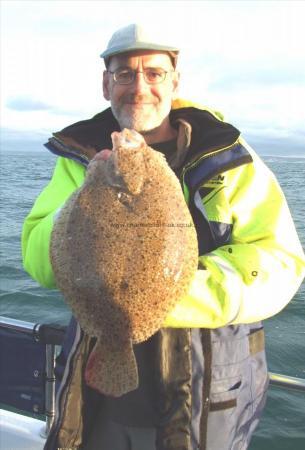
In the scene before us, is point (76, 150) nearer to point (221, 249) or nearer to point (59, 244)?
point (59, 244)

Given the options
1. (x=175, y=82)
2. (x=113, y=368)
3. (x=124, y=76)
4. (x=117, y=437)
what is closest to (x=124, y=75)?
(x=124, y=76)

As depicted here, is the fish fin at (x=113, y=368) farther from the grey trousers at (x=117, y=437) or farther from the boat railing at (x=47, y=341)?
the boat railing at (x=47, y=341)

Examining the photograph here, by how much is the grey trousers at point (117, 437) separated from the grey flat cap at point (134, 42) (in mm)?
2289

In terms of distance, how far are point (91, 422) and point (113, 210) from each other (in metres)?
1.49

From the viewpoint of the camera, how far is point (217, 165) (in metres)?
2.88

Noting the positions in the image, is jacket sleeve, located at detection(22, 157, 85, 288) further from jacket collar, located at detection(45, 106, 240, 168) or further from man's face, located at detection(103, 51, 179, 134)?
man's face, located at detection(103, 51, 179, 134)

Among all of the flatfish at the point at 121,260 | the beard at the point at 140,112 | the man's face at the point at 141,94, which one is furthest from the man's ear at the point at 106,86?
the flatfish at the point at 121,260

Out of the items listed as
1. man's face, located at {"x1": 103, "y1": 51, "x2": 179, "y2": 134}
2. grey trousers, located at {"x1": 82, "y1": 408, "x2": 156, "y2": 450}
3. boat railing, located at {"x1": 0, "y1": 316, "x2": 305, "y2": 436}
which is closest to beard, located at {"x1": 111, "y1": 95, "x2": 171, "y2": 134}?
man's face, located at {"x1": 103, "y1": 51, "x2": 179, "y2": 134}

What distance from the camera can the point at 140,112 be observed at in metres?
3.07

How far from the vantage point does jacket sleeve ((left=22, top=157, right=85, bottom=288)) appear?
2699 mm

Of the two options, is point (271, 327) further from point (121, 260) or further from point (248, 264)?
point (121, 260)

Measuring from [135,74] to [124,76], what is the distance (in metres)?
0.08

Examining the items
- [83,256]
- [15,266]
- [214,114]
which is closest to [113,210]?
[83,256]

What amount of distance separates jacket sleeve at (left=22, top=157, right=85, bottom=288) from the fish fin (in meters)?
0.56
